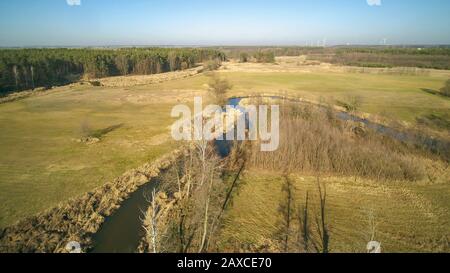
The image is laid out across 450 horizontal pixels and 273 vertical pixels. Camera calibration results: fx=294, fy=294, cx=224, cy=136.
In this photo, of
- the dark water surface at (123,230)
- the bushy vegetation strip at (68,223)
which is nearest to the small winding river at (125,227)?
the dark water surface at (123,230)

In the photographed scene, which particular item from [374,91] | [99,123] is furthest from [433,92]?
[99,123]

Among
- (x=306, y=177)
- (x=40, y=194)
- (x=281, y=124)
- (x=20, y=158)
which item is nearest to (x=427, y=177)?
(x=306, y=177)

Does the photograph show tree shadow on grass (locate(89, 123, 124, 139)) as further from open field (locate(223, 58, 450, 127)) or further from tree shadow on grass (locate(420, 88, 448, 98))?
tree shadow on grass (locate(420, 88, 448, 98))

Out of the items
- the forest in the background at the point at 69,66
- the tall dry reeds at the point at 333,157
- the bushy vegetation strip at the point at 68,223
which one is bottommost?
the bushy vegetation strip at the point at 68,223

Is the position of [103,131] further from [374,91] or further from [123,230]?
[374,91]

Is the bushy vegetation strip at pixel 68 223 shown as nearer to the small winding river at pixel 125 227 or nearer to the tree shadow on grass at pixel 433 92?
the small winding river at pixel 125 227

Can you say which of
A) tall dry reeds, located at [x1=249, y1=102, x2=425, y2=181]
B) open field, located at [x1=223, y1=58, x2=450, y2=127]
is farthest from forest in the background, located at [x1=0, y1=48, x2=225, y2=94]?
tall dry reeds, located at [x1=249, y1=102, x2=425, y2=181]
